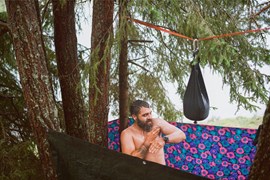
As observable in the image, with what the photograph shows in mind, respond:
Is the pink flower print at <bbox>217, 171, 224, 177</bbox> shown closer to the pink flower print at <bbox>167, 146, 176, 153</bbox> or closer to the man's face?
the pink flower print at <bbox>167, 146, 176, 153</bbox>

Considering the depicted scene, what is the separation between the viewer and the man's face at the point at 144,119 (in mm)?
2555

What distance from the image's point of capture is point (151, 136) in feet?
8.41

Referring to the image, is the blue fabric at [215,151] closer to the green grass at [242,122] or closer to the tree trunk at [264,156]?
the tree trunk at [264,156]

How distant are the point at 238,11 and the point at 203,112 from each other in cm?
149

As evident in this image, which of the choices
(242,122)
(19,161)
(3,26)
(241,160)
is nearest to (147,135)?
(241,160)

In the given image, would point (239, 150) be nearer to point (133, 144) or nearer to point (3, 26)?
point (133, 144)

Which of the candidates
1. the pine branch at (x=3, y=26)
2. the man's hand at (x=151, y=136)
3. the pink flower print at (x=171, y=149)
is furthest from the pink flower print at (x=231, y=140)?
the pine branch at (x=3, y=26)

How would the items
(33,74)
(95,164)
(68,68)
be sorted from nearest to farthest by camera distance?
(95,164) < (33,74) < (68,68)

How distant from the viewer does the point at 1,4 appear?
495 cm

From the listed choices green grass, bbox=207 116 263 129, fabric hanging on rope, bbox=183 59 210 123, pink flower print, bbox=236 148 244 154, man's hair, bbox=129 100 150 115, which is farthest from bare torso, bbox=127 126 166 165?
green grass, bbox=207 116 263 129

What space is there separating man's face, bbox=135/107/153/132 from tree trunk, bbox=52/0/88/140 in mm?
651

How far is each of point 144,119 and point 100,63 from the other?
49 centimetres

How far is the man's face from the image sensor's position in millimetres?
2555

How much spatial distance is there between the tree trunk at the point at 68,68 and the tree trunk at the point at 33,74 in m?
0.88
